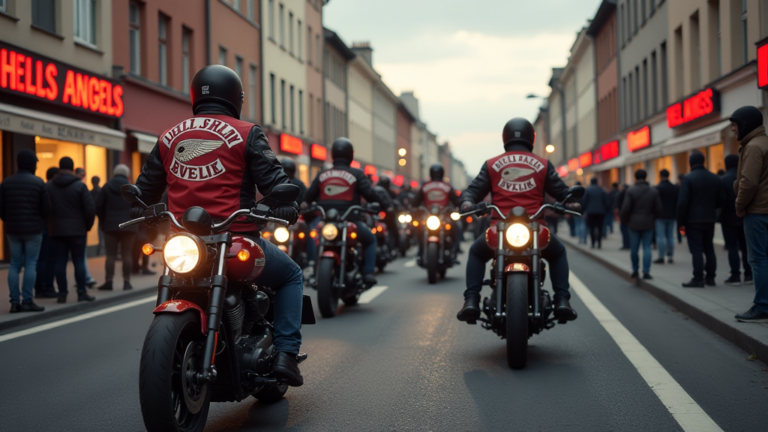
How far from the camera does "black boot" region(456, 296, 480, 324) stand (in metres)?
6.78

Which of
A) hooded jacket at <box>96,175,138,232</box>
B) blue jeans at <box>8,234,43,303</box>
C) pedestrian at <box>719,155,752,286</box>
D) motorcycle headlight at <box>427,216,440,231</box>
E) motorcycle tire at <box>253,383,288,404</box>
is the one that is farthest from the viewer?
motorcycle headlight at <box>427,216,440,231</box>

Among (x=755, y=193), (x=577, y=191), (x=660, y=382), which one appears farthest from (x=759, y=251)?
(x=660, y=382)

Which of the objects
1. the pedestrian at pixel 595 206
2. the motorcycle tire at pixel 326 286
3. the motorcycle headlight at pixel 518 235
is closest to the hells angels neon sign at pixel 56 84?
the motorcycle tire at pixel 326 286

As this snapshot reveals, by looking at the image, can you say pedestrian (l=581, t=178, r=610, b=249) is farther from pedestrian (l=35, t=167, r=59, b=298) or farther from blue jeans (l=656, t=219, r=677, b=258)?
pedestrian (l=35, t=167, r=59, b=298)

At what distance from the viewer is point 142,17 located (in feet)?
78.3

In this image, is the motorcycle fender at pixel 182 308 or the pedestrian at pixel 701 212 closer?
the motorcycle fender at pixel 182 308

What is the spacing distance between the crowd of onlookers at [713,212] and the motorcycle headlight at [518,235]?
8.92ft

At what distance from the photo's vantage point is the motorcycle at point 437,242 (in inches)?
535

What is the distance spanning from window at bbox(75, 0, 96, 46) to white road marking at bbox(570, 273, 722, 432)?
15.0m

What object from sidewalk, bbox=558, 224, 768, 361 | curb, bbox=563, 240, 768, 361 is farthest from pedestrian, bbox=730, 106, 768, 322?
sidewalk, bbox=558, 224, 768, 361

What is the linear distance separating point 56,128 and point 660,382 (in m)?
14.0

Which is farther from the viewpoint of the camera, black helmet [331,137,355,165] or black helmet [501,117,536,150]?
black helmet [331,137,355,165]

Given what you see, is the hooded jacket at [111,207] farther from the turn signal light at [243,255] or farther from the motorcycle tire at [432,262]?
the turn signal light at [243,255]

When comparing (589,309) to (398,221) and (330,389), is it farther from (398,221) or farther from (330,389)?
(398,221)
